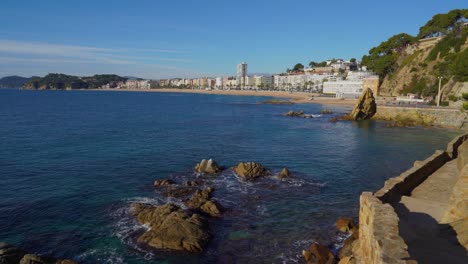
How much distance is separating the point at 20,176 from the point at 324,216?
2430 cm

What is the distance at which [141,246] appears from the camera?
1527 centimetres

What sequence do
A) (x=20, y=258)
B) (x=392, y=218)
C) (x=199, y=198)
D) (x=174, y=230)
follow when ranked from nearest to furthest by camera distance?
(x=392, y=218)
(x=20, y=258)
(x=174, y=230)
(x=199, y=198)

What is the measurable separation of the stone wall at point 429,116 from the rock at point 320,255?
50.6m

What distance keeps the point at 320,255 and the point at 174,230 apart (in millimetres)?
7100

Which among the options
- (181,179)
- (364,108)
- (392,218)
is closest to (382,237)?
(392,218)

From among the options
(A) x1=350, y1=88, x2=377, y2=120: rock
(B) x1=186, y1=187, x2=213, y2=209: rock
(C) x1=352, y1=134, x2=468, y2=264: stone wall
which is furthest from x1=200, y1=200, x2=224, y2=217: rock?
(A) x1=350, y1=88, x2=377, y2=120: rock

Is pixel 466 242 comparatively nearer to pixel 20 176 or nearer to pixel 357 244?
pixel 357 244

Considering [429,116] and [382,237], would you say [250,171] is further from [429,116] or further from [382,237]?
[429,116]

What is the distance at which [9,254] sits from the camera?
13.5 metres

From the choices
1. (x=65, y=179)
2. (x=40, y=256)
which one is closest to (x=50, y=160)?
(x=65, y=179)

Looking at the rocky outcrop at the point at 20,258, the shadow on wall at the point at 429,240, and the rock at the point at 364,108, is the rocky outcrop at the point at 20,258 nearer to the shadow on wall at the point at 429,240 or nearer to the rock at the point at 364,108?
the shadow on wall at the point at 429,240

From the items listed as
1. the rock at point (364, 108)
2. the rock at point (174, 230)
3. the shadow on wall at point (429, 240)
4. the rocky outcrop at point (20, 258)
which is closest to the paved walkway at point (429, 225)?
the shadow on wall at point (429, 240)

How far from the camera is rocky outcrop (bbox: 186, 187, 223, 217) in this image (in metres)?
18.8

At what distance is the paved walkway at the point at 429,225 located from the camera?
10.7m
